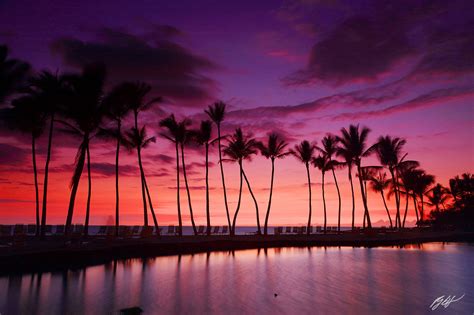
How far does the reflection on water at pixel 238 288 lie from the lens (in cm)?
1066

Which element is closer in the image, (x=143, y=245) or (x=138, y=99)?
(x=143, y=245)

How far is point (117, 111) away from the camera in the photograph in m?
29.7

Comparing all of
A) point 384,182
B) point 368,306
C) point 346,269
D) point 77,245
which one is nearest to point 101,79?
point 77,245

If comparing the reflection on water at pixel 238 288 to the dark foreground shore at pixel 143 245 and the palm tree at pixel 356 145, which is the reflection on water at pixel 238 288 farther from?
the palm tree at pixel 356 145

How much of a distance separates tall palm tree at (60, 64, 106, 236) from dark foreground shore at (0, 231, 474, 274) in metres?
3.49

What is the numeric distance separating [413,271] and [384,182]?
4151 centimetres

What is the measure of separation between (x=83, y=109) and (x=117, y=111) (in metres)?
6.08

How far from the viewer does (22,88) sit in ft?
72.3

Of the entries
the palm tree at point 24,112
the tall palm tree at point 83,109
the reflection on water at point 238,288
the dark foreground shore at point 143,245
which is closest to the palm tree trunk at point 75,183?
the tall palm tree at point 83,109

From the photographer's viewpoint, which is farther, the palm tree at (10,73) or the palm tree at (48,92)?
the palm tree at (48,92)

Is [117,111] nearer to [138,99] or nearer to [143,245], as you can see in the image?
[138,99]

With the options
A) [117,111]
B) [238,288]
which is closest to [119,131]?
[117,111]

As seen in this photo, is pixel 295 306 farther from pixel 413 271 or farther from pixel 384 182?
pixel 384 182

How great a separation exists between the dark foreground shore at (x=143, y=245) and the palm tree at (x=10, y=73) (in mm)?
8327
